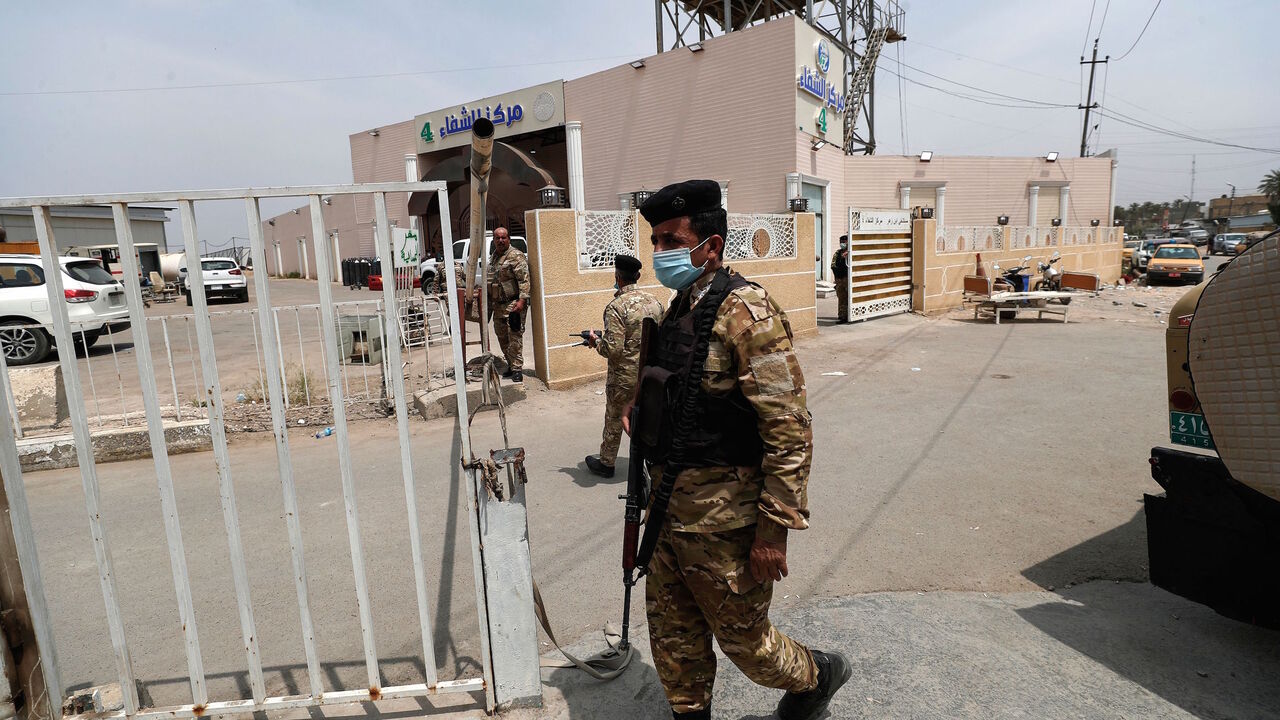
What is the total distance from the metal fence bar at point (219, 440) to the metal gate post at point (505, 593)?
0.69 metres

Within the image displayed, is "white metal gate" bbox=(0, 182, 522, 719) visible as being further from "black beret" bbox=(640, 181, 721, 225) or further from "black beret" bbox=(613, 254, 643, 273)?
"black beret" bbox=(613, 254, 643, 273)

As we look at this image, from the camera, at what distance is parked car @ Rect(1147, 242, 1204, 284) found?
21109 mm

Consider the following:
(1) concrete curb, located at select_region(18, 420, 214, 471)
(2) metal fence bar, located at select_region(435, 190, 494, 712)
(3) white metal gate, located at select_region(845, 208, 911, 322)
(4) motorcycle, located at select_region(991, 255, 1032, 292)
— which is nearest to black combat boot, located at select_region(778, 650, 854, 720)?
(2) metal fence bar, located at select_region(435, 190, 494, 712)

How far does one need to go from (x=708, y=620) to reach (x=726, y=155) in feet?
58.3

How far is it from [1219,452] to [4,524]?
3777 mm

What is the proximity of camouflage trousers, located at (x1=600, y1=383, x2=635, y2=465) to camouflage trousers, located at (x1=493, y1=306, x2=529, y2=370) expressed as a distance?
313cm

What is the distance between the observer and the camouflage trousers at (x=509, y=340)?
7.49m

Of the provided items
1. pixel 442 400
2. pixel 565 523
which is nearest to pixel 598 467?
pixel 565 523

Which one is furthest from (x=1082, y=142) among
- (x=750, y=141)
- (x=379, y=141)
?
(x=379, y=141)

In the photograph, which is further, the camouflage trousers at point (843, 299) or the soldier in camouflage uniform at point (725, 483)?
the camouflage trousers at point (843, 299)

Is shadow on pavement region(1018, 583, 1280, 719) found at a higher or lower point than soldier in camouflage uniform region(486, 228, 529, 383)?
lower

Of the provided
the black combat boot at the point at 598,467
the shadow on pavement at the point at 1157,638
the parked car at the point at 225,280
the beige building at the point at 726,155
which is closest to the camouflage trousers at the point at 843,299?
the beige building at the point at 726,155

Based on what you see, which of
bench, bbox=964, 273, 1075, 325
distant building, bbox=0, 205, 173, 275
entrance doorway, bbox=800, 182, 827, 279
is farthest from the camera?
distant building, bbox=0, 205, 173, 275

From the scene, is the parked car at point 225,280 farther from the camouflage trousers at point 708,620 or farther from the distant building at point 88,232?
the camouflage trousers at point 708,620
